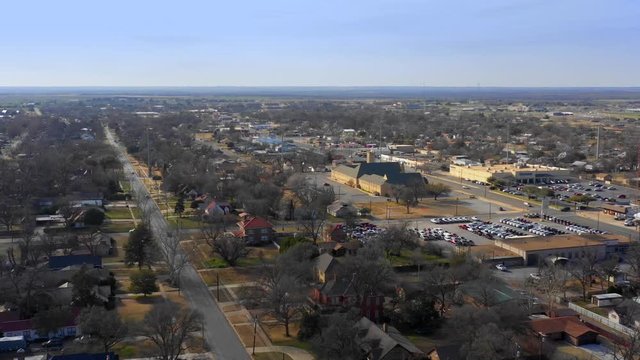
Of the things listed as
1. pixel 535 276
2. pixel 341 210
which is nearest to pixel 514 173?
pixel 341 210

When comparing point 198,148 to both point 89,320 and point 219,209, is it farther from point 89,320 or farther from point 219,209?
point 89,320

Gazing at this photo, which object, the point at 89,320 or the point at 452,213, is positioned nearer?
the point at 89,320

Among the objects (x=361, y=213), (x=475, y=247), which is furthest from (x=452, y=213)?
(x=475, y=247)

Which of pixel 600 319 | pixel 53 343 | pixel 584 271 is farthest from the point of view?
pixel 584 271

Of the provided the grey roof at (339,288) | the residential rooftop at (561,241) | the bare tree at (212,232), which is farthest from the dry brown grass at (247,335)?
the residential rooftop at (561,241)

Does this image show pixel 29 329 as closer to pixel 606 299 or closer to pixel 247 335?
pixel 247 335

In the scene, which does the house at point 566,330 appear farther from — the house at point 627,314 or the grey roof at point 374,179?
the grey roof at point 374,179

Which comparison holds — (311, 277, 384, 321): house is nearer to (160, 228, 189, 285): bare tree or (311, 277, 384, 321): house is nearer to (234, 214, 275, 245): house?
(160, 228, 189, 285): bare tree

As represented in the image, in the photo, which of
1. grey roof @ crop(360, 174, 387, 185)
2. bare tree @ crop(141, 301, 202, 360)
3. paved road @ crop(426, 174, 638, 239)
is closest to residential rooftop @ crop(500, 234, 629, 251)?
paved road @ crop(426, 174, 638, 239)
